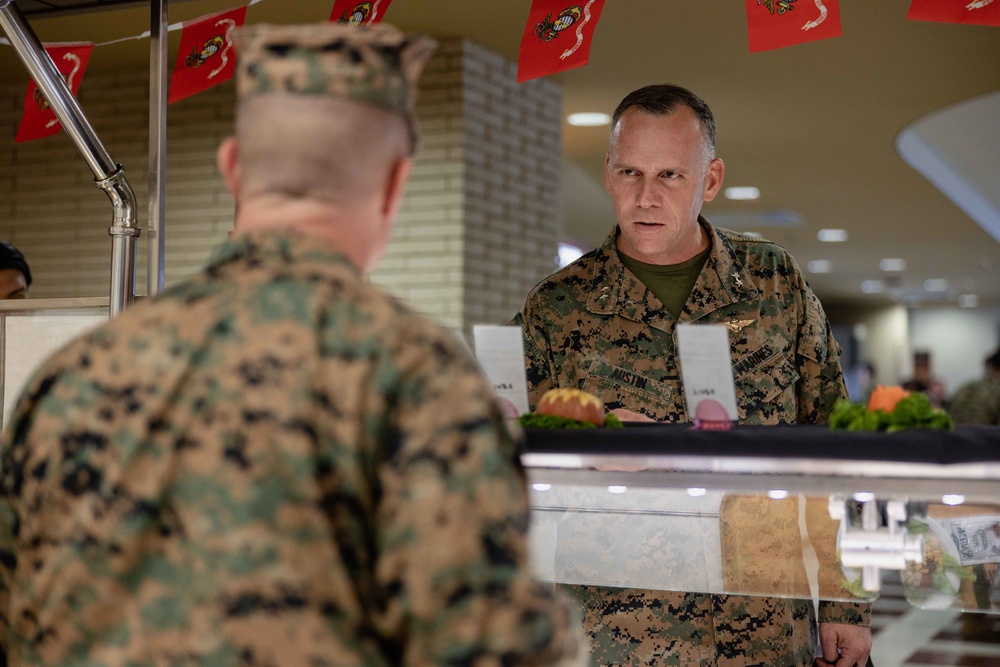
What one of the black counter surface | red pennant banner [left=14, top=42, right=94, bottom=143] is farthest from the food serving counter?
red pennant banner [left=14, top=42, right=94, bottom=143]

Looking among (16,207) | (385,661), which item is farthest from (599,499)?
(16,207)

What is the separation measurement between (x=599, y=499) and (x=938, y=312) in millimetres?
29219

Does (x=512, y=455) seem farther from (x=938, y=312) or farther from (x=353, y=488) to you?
(x=938, y=312)

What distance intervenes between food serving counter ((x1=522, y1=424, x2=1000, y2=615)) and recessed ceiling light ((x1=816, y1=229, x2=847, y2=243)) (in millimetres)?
13436

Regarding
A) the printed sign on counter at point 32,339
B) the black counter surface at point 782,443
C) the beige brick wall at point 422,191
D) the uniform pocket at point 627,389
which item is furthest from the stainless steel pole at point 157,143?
the beige brick wall at point 422,191

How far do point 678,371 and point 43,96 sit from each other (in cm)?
283

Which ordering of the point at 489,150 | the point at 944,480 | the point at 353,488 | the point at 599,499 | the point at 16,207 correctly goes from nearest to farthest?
1. the point at 353,488
2. the point at 944,480
3. the point at 599,499
4. the point at 489,150
5. the point at 16,207

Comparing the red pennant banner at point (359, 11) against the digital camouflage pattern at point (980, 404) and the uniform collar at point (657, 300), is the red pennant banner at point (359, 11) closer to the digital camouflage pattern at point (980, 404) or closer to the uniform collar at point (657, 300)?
the uniform collar at point (657, 300)

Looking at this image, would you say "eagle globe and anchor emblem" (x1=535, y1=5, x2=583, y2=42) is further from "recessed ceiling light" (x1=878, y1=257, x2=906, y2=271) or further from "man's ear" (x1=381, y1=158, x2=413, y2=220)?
"recessed ceiling light" (x1=878, y1=257, x2=906, y2=271)

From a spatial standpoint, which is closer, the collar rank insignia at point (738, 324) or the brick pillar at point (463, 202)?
the collar rank insignia at point (738, 324)

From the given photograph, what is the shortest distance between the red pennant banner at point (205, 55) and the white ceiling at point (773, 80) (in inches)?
15.5

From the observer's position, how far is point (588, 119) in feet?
28.4

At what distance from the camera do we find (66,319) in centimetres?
287

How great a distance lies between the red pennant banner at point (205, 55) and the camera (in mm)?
3770
